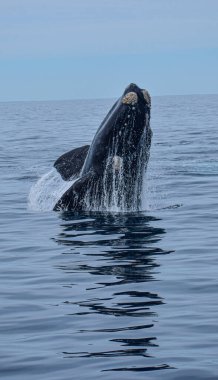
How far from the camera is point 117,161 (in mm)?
19656

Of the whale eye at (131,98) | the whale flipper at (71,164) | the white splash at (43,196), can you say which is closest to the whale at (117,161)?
the whale eye at (131,98)

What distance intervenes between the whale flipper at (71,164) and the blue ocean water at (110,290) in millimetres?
950

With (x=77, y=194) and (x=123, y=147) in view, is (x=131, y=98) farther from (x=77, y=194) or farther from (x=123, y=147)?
(x=77, y=194)

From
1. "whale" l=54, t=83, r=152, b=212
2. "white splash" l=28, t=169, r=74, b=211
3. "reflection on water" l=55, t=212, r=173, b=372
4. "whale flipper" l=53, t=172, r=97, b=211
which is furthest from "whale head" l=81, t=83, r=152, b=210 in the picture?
"white splash" l=28, t=169, r=74, b=211

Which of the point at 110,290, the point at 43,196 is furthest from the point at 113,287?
the point at 43,196

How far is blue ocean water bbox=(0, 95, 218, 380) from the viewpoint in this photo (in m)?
10.2

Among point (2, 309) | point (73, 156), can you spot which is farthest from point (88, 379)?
point (73, 156)

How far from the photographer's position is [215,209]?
21.8m

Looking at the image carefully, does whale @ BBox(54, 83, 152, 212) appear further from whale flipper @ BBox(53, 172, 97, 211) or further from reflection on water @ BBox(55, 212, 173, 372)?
reflection on water @ BBox(55, 212, 173, 372)

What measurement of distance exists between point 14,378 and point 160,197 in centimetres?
1469

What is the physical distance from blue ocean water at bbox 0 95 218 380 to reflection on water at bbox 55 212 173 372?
0.6 inches

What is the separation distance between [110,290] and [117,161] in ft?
21.9

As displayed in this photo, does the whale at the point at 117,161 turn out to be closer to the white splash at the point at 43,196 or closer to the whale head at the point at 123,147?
the whale head at the point at 123,147

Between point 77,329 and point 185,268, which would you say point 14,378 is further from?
point 185,268
